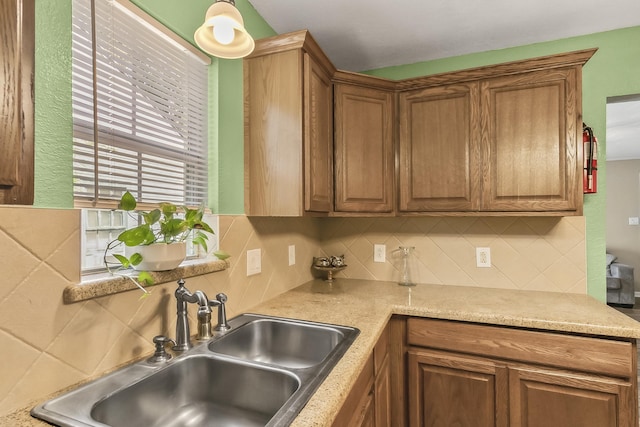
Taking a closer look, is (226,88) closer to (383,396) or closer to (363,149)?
(363,149)

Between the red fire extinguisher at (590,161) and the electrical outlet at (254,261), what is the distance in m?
1.84

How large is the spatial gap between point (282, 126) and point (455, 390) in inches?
58.7

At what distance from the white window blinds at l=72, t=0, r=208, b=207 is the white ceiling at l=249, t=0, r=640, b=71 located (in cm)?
74

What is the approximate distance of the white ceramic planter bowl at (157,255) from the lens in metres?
1.00

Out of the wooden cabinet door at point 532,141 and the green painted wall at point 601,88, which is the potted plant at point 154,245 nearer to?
the wooden cabinet door at point 532,141

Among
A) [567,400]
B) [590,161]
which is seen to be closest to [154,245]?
[567,400]

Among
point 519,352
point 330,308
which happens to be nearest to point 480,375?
point 519,352

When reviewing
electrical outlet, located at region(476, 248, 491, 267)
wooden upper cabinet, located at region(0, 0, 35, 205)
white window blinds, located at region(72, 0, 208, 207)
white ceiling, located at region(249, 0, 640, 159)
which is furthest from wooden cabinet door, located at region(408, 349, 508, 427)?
white ceiling, located at region(249, 0, 640, 159)

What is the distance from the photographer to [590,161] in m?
1.82

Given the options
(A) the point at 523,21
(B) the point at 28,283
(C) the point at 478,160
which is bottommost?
(B) the point at 28,283

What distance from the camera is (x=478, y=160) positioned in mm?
1807

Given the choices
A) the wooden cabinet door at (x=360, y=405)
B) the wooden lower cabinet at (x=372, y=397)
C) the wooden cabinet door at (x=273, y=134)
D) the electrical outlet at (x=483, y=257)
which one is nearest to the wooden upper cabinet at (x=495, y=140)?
the electrical outlet at (x=483, y=257)

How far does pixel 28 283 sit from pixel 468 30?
7.47 feet

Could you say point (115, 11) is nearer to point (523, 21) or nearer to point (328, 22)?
point (328, 22)
